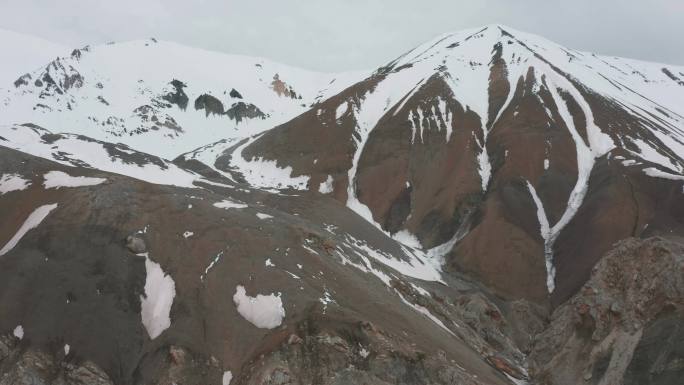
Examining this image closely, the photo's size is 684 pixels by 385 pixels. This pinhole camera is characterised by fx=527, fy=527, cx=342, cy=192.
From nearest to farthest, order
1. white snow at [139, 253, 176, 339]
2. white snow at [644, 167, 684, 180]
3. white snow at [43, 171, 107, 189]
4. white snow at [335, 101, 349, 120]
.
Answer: white snow at [139, 253, 176, 339], white snow at [43, 171, 107, 189], white snow at [644, 167, 684, 180], white snow at [335, 101, 349, 120]

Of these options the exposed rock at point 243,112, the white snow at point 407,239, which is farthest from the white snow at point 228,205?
the exposed rock at point 243,112

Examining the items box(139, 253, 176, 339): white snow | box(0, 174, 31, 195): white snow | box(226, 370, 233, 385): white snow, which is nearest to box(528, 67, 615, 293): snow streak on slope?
box(226, 370, 233, 385): white snow

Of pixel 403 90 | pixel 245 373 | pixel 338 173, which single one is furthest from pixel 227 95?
pixel 245 373

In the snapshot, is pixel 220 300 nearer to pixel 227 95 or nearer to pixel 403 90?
pixel 403 90

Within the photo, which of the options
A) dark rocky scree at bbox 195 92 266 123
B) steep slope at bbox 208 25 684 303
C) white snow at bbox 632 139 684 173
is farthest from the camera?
dark rocky scree at bbox 195 92 266 123

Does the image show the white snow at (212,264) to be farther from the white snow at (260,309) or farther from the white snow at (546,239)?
the white snow at (546,239)

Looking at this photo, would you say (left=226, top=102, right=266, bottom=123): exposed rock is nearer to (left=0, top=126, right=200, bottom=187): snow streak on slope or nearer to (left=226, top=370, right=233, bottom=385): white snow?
(left=0, top=126, right=200, bottom=187): snow streak on slope
